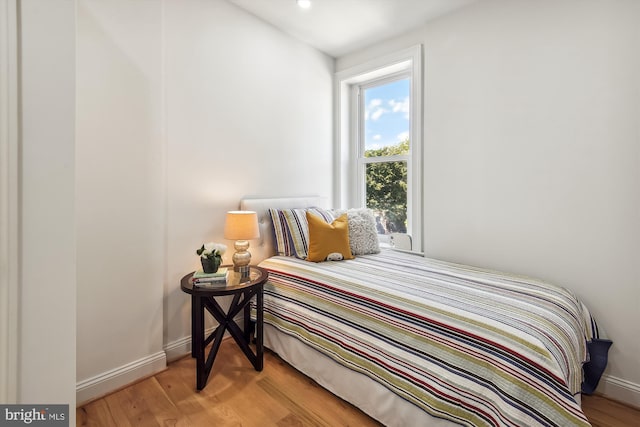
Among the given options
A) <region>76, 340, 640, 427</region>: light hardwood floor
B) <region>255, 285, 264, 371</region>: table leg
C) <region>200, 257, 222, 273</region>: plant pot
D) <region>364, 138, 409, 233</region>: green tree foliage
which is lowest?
<region>76, 340, 640, 427</region>: light hardwood floor

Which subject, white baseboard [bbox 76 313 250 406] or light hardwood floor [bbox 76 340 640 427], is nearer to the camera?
light hardwood floor [bbox 76 340 640 427]

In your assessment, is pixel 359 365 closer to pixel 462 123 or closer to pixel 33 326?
pixel 33 326

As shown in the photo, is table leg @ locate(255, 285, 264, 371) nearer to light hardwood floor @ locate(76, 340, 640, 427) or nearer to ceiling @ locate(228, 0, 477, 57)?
light hardwood floor @ locate(76, 340, 640, 427)

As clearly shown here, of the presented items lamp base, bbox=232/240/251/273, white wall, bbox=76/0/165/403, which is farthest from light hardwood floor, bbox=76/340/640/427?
lamp base, bbox=232/240/251/273

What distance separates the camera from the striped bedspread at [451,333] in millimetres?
1109

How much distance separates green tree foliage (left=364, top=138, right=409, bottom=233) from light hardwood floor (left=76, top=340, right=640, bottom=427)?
68.4 inches

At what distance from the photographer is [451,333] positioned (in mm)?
1319

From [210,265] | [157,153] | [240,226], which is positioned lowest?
[210,265]

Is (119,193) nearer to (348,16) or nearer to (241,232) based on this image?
(241,232)

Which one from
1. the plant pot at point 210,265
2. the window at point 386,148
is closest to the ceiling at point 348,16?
the window at point 386,148

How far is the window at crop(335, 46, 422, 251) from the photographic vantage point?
2.75 m

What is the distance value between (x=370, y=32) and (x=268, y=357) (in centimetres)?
286

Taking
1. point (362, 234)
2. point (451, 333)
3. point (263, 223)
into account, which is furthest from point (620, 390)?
point (263, 223)

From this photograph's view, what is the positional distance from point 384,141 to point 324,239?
1.46 m
